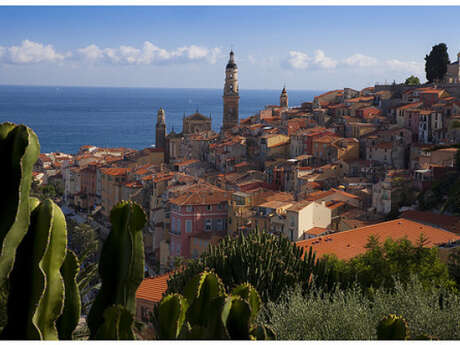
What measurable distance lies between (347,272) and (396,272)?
1.10m

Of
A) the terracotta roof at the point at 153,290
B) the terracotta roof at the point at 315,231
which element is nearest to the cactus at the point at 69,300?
the terracotta roof at the point at 153,290

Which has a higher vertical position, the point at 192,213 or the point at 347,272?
the point at 347,272

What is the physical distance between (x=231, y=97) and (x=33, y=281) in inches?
2463

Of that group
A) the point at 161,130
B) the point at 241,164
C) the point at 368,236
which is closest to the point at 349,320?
the point at 368,236

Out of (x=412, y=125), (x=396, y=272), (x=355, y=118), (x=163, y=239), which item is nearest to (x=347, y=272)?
(x=396, y=272)

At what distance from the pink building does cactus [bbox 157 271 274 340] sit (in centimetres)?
2575

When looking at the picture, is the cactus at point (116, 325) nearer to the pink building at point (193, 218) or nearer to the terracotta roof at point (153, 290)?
the terracotta roof at point (153, 290)

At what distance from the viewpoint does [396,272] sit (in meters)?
13.7

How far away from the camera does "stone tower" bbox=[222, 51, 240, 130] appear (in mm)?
65688

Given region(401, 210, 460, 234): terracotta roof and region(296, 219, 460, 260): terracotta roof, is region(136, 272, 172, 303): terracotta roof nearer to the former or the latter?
region(296, 219, 460, 260): terracotta roof

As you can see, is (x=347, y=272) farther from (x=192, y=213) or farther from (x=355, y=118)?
(x=355, y=118)

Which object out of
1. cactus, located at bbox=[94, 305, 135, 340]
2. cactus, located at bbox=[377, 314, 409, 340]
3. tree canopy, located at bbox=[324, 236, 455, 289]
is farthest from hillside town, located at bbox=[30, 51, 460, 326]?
cactus, located at bbox=[94, 305, 135, 340]

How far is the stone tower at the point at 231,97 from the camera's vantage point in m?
65.7

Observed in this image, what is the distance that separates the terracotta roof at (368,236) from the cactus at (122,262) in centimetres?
1562
